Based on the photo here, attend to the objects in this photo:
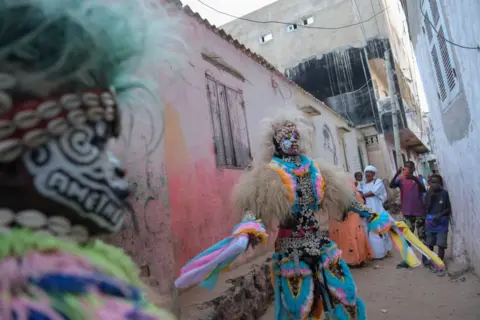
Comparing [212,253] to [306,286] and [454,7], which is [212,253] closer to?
[306,286]

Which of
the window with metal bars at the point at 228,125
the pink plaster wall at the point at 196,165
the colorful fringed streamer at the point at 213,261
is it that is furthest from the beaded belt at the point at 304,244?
the window with metal bars at the point at 228,125

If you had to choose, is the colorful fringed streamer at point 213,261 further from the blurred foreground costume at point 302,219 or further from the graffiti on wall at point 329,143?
the graffiti on wall at point 329,143

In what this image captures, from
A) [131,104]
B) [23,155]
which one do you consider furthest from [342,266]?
[23,155]

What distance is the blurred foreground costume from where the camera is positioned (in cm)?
268

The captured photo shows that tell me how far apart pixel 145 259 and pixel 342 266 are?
1.56 m

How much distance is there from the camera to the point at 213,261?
78.0 inches

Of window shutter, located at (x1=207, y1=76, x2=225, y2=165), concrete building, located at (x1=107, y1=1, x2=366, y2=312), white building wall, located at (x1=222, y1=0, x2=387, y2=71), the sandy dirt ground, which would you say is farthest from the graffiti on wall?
white building wall, located at (x1=222, y1=0, x2=387, y2=71)

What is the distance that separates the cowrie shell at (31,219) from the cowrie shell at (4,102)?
0.20 metres

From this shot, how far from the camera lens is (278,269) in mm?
2863

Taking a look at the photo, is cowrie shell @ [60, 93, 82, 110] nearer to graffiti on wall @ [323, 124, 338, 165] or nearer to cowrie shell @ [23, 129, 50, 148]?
cowrie shell @ [23, 129, 50, 148]

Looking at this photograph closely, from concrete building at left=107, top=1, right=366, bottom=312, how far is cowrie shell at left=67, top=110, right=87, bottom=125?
41 centimetres

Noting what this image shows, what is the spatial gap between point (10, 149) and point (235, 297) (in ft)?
11.5

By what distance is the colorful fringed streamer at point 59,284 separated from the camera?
0.66 m

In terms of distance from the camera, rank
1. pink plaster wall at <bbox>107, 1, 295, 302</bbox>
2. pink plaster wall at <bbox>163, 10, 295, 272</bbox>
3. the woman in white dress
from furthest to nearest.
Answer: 1. the woman in white dress
2. pink plaster wall at <bbox>163, 10, 295, 272</bbox>
3. pink plaster wall at <bbox>107, 1, 295, 302</bbox>
